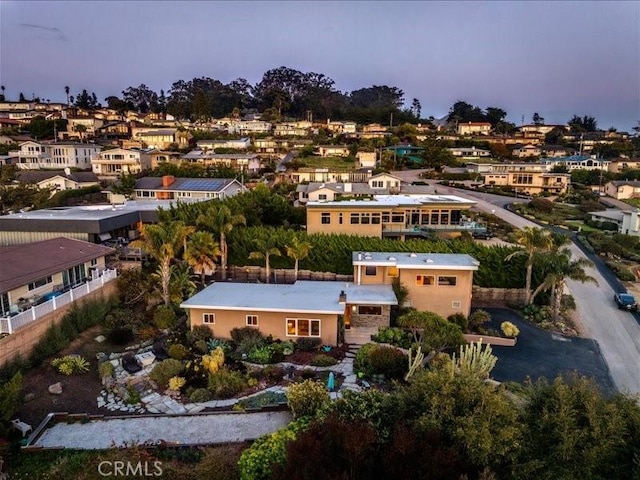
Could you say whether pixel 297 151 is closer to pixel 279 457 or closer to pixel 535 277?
pixel 535 277

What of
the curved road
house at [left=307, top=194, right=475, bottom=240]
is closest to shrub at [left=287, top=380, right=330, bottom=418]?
the curved road

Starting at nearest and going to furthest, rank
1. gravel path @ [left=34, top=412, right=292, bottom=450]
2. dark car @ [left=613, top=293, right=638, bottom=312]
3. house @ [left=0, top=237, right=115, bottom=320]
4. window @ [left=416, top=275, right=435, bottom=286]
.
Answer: gravel path @ [left=34, top=412, right=292, bottom=450] → house @ [left=0, top=237, right=115, bottom=320] → window @ [left=416, top=275, right=435, bottom=286] → dark car @ [left=613, top=293, right=638, bottom=312]

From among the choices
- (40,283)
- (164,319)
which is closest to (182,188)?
(40,283)

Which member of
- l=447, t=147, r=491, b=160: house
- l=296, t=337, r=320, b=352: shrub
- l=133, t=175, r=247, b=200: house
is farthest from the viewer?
l=447, t=147, r=491, b=160: house

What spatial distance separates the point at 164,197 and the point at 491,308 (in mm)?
32960

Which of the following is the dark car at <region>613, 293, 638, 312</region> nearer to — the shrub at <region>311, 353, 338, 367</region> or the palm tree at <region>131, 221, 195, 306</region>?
the shrub at <region>311, 353, 338, 367</region>

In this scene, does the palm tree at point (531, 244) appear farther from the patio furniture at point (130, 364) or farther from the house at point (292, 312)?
the patio furniture at point (130, 364)

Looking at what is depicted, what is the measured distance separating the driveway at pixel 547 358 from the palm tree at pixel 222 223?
52.0 ft

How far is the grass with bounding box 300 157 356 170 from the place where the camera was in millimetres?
68312

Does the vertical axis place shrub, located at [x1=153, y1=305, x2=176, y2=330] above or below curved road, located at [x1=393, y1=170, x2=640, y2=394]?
above

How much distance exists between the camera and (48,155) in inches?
2589

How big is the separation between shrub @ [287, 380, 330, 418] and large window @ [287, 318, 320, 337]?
559 cm

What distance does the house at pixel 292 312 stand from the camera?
19.0 metres

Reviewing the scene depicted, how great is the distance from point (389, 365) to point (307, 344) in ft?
12.6
